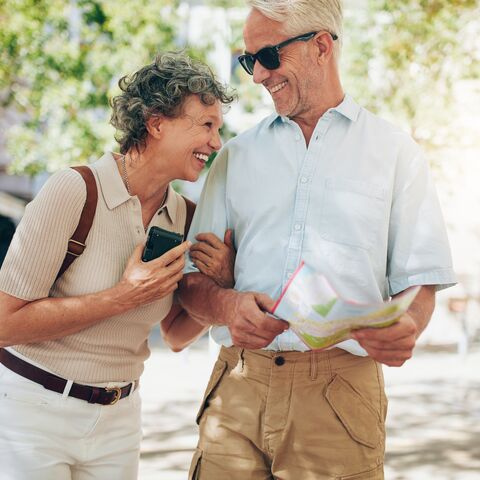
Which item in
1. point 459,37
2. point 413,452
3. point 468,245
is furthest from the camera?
point 468,245

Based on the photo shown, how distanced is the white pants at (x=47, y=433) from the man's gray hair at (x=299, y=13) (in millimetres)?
1480

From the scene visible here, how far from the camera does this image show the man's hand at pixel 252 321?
2541 millimetres

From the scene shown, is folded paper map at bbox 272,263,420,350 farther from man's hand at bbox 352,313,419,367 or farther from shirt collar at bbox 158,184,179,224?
shirt collar at bbox 158,184,179,224

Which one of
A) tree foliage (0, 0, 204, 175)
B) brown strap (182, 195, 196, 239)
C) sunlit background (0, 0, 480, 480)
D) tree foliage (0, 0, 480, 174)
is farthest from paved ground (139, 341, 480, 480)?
brown strap (182, 195, 196, 239)

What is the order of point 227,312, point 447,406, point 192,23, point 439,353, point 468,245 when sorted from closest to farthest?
point 227,312 < point 447,406 < point 439,353 < point 192,23 < point 468,245

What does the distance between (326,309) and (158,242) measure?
89 centimetres

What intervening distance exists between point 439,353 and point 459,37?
18.8ft

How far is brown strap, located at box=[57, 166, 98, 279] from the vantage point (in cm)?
283

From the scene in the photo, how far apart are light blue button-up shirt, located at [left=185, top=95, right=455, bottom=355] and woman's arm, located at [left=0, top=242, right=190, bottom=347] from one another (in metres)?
0.30

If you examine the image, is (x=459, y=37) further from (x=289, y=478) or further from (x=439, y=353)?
(x=289, y=478)

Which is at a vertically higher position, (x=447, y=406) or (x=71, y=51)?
(x=71, y=51)

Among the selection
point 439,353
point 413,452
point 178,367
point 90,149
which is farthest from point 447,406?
point 90,149

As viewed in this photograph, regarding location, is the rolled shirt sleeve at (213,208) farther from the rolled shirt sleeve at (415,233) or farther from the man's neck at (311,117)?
the rolled shirt sleeve at (415,233)

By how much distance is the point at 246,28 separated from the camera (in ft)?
9.89
